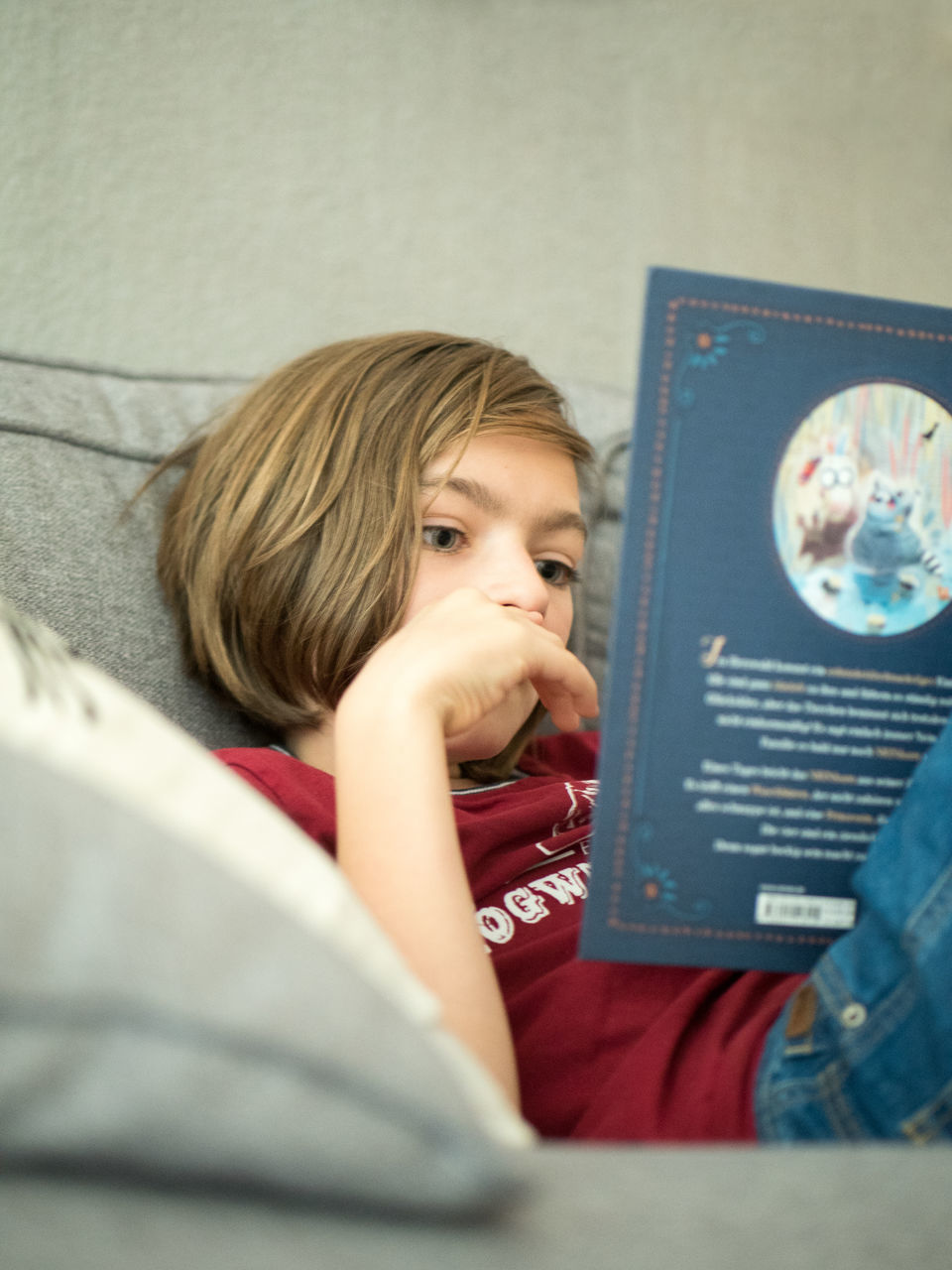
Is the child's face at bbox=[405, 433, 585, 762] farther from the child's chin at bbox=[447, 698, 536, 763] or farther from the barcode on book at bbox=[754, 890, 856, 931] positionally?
the barcode on book at bbox=[754, 890, 856, 931]

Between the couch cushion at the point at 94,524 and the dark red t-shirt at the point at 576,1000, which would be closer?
the dark red t-shirt at the point at 576,1000

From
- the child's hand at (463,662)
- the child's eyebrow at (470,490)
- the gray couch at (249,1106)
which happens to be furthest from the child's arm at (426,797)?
the child's eyebrow at (470,490)

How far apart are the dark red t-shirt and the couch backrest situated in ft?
0.43

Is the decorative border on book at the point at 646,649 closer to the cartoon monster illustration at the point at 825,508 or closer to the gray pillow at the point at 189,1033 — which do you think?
the cartoon monster illustration at the point at 825,508

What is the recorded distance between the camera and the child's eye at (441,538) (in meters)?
0.83

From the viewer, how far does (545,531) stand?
878mm

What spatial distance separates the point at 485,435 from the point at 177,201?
59cm

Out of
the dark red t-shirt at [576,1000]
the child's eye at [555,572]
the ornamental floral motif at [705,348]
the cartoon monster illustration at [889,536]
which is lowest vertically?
the dark red t-shirt at [576,1000]

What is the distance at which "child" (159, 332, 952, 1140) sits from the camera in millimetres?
451

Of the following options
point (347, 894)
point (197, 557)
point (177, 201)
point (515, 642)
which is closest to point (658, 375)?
point (515, 642)

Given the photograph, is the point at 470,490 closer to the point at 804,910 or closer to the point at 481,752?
the point at 481,752

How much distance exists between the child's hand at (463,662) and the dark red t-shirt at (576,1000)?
0.16m

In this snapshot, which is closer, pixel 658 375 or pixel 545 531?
pixel 658 375

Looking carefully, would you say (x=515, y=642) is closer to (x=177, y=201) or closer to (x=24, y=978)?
(x=24, y=978)
